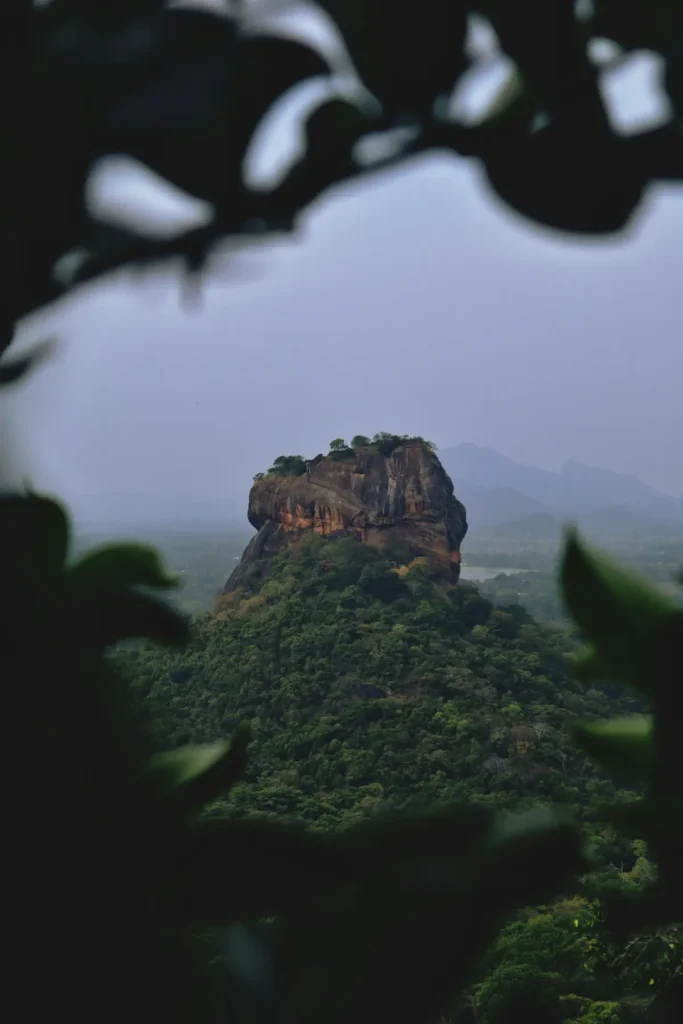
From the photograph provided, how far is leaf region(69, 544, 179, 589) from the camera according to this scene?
200 mm

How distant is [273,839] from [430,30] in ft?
0.54

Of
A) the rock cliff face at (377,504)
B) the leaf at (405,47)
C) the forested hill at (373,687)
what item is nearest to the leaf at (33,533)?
the leaf at (405,47)

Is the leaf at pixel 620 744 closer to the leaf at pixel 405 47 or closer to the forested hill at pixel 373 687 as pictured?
the leaf at pixel 405 47

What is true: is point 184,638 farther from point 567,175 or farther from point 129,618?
point 567,175

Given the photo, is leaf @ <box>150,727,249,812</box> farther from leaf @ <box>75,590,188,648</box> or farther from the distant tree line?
the distant tree line

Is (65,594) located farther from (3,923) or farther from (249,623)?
(249,623)

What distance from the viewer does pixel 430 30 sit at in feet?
0.55

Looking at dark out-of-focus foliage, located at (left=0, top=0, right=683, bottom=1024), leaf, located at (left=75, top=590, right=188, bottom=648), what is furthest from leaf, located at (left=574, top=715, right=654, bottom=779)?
leaf, located at (left=75, top=590, right=188, bottom=648)

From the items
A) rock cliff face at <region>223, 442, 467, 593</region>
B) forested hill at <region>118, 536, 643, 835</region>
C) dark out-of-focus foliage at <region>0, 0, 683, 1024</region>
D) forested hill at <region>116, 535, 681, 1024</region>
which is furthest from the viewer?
rock cliff face at <region>223, 442, 467, 593</region>

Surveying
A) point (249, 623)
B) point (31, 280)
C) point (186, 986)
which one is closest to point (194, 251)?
point (31, 280)

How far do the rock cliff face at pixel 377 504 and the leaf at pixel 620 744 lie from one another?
1289 cm

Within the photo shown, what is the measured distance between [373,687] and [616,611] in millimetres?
11192

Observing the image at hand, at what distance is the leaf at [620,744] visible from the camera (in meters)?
0.18

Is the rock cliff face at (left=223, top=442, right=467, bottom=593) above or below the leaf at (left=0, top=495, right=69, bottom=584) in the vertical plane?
below
